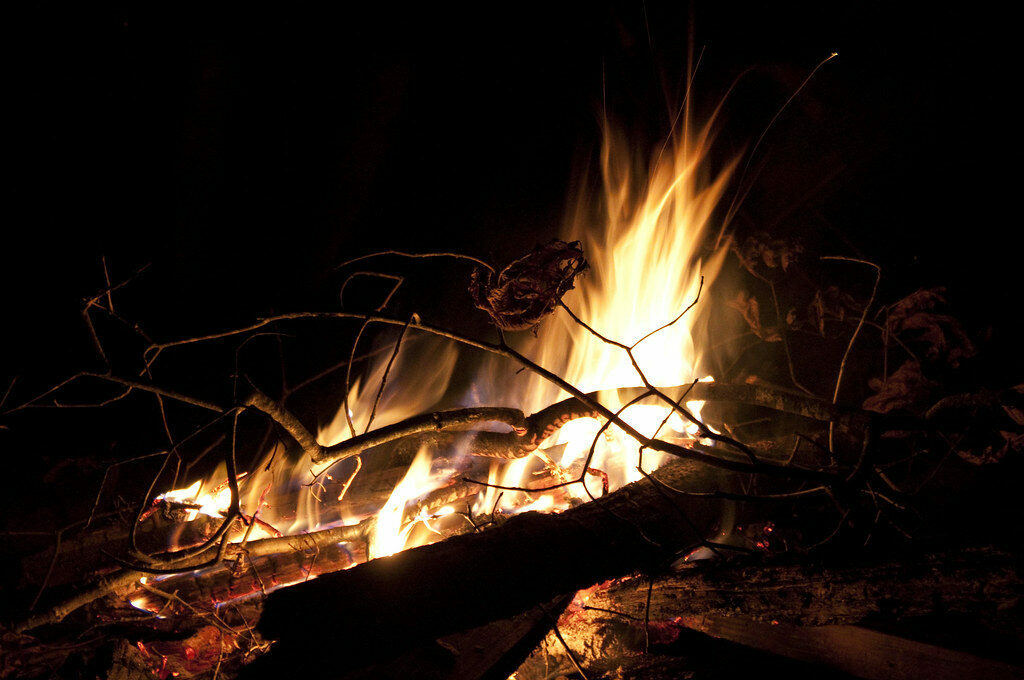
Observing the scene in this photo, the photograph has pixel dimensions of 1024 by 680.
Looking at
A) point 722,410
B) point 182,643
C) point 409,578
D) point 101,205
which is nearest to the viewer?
point 409,578

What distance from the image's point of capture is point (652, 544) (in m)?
2.31

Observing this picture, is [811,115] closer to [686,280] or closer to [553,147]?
[686,280]

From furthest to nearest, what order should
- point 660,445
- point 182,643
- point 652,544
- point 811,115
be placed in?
point 811,115, point 182,643, point 652,544, point 660,445

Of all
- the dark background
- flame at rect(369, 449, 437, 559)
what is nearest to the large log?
flame at rect(369, 449, 437, 559)

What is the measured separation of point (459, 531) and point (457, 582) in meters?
1.59

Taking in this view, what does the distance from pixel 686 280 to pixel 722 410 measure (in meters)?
1.30

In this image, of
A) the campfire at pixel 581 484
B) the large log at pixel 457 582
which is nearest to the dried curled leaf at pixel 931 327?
the campfire at pixel 581 484

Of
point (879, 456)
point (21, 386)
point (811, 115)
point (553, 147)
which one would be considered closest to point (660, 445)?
point (879, 456)

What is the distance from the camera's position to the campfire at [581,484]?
1.83 metres

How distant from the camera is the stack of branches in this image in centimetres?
181

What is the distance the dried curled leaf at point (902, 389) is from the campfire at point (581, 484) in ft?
0.07

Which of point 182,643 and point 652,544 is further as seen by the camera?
point 182,643

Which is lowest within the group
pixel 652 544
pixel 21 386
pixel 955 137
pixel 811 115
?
pixel 652 544

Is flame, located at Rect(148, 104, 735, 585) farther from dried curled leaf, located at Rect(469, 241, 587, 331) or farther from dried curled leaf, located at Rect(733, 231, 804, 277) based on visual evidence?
dried curled leaf, located at Rect(469, 241, 587, 331)
